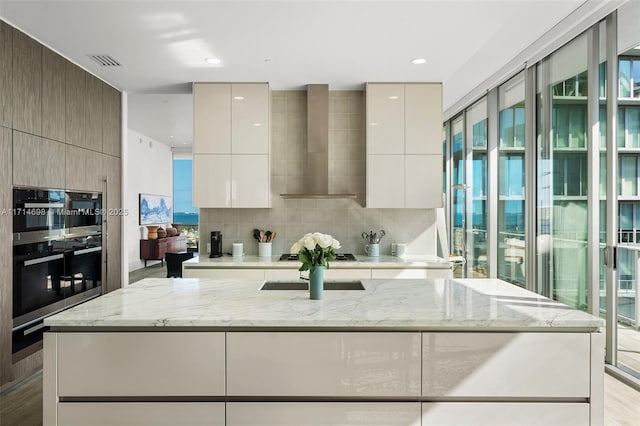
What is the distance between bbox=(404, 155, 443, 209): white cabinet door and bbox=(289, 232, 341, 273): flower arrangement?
7.38ft

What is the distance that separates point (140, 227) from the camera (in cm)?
905

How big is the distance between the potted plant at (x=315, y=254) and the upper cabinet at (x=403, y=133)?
2.19m

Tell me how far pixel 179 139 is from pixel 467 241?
668 centimetres

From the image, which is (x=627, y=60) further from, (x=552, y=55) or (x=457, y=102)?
(x=457, y=102)

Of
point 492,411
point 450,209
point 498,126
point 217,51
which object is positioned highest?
point 217,51

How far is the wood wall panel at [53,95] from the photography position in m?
3.27

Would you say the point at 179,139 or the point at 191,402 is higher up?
the point at 179,139

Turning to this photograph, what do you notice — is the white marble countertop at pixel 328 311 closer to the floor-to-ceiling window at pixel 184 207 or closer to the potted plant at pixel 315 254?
the potted plant at pixel 315 254

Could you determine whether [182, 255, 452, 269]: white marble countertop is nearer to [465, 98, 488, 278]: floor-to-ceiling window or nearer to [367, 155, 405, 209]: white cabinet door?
[367, 155, 405, 209]: white cabinet door

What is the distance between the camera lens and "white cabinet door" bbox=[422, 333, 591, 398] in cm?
181

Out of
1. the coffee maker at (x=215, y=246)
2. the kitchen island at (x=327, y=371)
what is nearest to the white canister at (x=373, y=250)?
the coffee maker at (x=215, y=246)

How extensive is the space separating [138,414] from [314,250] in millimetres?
1074

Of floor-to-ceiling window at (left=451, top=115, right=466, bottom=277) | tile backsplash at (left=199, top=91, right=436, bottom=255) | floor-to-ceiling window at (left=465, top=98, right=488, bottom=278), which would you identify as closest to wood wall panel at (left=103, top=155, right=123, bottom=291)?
tile backsplash at (left=199, top=91, right=436, bottom=255)

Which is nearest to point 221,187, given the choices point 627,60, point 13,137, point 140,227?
point 13,137
